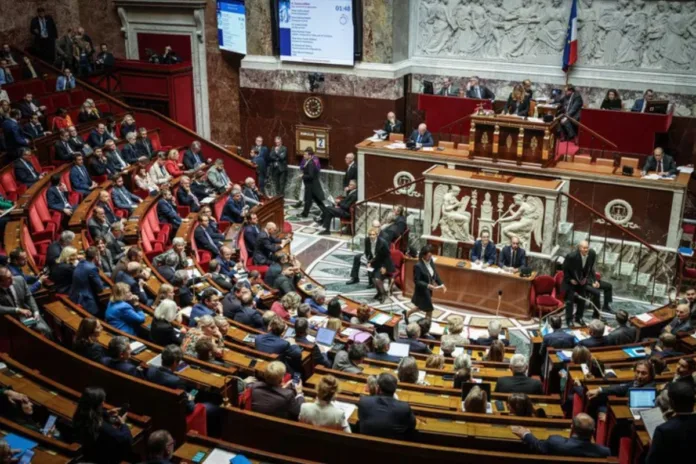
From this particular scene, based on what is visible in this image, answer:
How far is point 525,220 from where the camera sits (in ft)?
34.6

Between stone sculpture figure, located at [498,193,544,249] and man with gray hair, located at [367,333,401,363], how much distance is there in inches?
175

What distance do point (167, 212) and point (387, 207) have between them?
3.90 m

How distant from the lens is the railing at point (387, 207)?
39.5 ft

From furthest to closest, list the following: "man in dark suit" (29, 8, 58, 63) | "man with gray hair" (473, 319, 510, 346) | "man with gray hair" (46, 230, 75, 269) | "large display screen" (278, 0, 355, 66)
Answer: "man in dark suit" (29, 8, 58, 63)
"large display screen" (278, 0, 355, 66)
"man with gray hair" (46, 230, 75, 269)
"man with gray hair" (473, 319, 510, 346)

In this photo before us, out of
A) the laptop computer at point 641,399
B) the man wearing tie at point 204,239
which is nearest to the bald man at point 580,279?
the laptop computer at point 641,399

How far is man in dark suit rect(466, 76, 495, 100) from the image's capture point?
44.2ft

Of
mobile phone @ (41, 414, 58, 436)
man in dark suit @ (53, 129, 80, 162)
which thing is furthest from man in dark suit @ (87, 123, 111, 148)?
mobile phone @ (41, 414, 58, 436)

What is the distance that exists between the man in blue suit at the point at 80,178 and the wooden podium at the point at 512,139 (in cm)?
580

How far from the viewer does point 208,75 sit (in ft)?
51.5

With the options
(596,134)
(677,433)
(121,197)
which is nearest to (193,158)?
(121,197)

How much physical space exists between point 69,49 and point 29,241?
7.54 metres

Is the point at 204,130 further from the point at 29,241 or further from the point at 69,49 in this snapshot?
the point at 29,241

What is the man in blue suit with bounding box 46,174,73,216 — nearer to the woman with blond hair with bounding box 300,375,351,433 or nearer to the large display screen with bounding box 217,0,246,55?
the woman with blond hair with bounding box 300,375,351,433

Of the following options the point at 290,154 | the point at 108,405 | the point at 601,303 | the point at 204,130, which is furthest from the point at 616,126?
the point at 108,405
